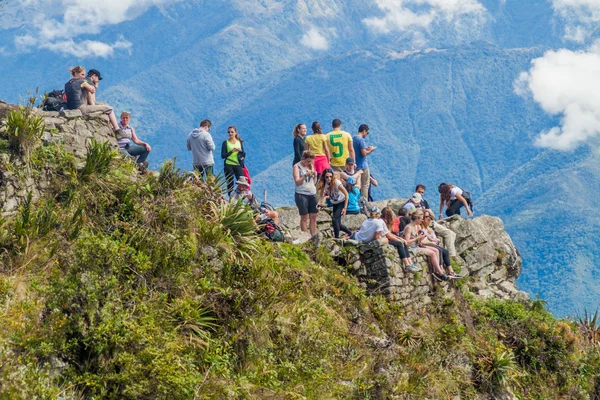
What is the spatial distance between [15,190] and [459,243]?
10.7m

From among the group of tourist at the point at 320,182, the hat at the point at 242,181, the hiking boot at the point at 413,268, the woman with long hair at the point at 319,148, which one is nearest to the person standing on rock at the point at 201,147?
the group of tourist at the point at 320,182

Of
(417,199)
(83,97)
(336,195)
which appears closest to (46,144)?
(83,97)

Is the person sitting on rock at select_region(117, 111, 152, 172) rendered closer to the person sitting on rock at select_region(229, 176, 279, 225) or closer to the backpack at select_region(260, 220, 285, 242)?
the person sitting on rock at select_region(229, 176, 279, 225)

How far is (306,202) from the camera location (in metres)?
15.3

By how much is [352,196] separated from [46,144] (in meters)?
6.33

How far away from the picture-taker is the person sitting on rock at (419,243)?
1551 centimetres

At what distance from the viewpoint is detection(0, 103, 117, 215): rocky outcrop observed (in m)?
11.7

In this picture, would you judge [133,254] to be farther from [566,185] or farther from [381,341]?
[566,185]

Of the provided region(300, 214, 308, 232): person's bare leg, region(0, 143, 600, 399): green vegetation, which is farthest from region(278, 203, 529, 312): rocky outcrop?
region(0, 143, 600, 399): green vegetation

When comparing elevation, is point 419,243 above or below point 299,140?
below

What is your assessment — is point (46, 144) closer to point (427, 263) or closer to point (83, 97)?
point (83, 97)

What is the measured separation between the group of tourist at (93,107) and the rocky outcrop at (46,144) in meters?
0.20

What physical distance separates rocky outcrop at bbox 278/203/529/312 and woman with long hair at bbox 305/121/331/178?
108 cm

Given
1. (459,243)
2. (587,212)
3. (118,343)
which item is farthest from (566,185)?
(118,343)
